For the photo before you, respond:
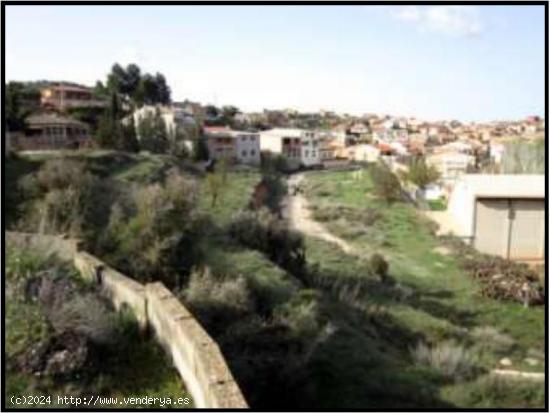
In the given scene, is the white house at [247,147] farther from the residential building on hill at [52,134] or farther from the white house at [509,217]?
the white house at [509,217]

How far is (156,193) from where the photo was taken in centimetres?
1205

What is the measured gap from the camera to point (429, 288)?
727 inches

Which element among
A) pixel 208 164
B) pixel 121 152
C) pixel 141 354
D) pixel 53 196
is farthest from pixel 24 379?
pixel 208 164

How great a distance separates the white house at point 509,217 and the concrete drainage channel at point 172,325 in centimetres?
1946

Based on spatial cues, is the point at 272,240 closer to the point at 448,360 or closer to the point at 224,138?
the point at 448,360

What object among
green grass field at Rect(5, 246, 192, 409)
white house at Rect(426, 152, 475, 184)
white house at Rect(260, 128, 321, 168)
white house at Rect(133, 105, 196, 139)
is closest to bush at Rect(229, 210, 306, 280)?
green grass field at Rect(5, 246, 192, 409)

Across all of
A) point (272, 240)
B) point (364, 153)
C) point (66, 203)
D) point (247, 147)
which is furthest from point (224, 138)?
point (66, 203)

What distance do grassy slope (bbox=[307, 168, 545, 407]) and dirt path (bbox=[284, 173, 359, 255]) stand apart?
542 mm

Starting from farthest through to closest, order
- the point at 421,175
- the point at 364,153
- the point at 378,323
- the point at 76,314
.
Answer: the point at 364,153 → the point at 421,175 → the point at 378,323 → the point at 76,314

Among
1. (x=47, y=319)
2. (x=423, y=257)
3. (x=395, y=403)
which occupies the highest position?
(x=47, y=319)

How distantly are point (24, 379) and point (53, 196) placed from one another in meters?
8.58

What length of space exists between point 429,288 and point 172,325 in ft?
43.2

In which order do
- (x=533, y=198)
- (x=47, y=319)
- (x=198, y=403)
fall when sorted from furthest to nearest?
(x=533, y=198), (x=47, y=319), (x=198, y=403)

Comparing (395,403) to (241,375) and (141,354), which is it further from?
(141,354)
